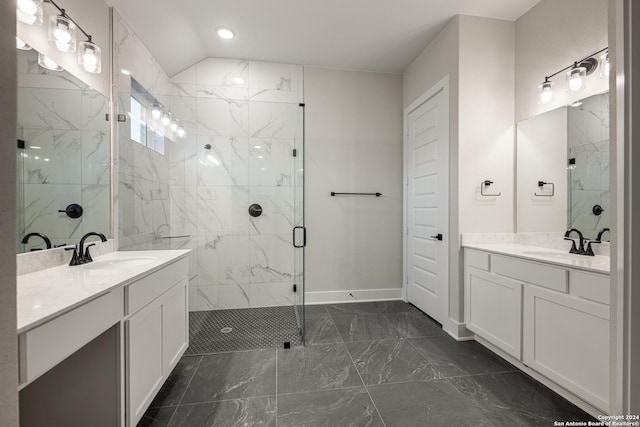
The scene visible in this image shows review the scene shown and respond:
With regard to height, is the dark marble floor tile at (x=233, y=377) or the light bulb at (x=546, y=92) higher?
the light bulb at (x=546, y=92)

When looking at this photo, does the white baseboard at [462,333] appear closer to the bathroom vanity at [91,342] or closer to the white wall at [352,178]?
the white wall at [352,178]

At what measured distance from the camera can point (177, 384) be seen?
5.57 ft

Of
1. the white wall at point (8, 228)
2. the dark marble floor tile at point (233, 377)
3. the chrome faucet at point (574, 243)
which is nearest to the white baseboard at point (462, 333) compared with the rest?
the chrome faucet at point (574, 243)

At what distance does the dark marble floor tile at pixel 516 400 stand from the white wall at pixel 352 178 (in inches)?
62.9

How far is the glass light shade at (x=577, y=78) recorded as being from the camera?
1804 mm

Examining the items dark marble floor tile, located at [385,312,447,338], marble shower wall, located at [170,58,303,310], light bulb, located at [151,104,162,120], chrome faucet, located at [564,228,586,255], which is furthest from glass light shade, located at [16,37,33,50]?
chrome faucet, located at [564,228,586,255]

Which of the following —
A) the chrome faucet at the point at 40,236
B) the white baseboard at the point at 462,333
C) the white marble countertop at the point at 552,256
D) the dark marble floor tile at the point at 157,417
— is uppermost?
the chrome faucet at the point at 40,236

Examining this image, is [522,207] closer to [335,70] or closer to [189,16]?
[335,70]

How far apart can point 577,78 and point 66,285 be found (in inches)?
127

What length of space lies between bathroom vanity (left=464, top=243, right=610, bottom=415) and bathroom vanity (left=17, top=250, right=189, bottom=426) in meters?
2.30

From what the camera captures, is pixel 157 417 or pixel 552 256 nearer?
pixel 157 417

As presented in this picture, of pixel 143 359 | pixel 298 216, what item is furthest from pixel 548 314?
pixel 143 359

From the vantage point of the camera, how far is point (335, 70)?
10.3ft

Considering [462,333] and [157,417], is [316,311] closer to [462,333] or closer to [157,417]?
[462,333]
